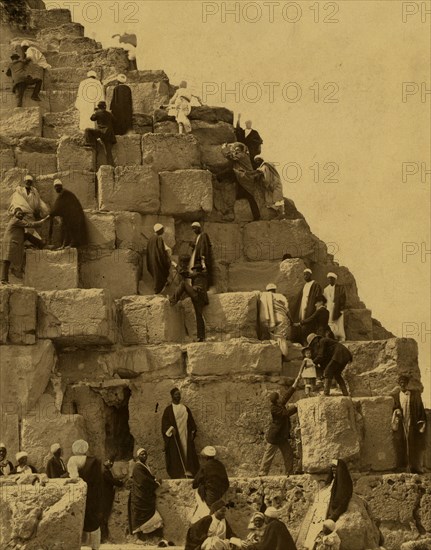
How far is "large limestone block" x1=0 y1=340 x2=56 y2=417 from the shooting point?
34812mm

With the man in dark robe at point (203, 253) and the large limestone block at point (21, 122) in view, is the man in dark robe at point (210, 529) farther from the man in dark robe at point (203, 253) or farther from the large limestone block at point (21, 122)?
the large limestone block at point (21, 122)

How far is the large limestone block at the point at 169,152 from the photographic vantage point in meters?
38.0

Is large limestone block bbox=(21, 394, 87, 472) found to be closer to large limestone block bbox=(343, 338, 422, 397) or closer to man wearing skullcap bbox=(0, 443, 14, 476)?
man wearing skullcap bbox=(0, 443, 14, 476)

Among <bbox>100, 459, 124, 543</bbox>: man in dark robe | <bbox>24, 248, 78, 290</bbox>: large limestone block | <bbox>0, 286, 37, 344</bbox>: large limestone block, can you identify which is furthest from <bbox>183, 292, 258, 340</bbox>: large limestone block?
<bbox>100, 459, 124, 543</bbox>: man in dark robe

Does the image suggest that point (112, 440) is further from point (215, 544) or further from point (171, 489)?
point (215, 544)

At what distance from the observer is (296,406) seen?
34219 millimetres

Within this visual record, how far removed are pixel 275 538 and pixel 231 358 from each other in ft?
14.2

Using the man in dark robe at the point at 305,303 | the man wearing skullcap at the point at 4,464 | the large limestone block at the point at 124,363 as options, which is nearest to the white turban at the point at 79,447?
the man wearing skullcap at the point at 4,464

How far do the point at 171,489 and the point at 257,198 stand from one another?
696 cm

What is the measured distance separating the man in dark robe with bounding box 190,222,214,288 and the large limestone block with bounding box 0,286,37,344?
3.02 metres

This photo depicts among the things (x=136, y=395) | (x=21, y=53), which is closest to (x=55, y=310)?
(x=136, y=395)

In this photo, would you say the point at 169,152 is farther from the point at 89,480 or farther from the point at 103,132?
the point at 89,480

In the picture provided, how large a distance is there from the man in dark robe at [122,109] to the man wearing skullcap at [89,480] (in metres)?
7.27

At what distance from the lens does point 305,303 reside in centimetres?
3653
